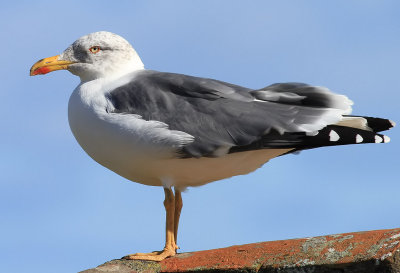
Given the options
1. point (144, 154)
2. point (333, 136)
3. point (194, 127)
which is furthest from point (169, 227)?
point (333, 136)

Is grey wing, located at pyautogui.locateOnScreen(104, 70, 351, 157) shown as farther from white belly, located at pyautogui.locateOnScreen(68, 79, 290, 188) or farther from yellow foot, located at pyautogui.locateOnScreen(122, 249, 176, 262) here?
→ yellow foot, located at pyautogui.locateOnScreen(122, 249, 176, 262)

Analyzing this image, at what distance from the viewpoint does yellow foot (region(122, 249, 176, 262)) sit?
6516 millimetres

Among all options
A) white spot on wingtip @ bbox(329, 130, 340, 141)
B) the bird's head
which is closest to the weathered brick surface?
white spot on wingtip @ bbox(329, 130, 340, 141)

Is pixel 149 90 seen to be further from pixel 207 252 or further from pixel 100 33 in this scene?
pixel 207 252

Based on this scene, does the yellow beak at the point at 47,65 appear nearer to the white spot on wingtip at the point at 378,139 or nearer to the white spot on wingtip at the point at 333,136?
the white spot on wingtip at the point at 333,136

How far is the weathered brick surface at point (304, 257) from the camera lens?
509 centimetres

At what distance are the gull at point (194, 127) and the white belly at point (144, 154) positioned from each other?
10mm

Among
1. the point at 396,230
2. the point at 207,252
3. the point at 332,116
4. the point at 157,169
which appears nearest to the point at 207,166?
the point at 157,169

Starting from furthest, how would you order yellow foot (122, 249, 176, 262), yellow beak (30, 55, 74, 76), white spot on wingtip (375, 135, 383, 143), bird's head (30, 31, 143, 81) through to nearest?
yellow beak (30, 55, 74, 76), bird's head (30, 31, 143, 81), white spot on wingtip (375, 135, 383, 143), yellow foot (122, 249, 176, 262)

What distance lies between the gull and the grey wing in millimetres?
10

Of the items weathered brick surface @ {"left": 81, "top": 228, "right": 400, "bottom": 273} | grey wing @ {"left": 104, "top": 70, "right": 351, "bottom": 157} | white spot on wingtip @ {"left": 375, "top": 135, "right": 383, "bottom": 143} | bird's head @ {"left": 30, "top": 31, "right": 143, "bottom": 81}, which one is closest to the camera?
weathered brick surface @ {"left": 81, "top": 228, "right": 400, "bottom": 273}

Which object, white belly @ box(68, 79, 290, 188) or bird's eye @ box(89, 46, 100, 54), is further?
bird's eye @ box(89, 46, 100, 54)

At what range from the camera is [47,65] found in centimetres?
783

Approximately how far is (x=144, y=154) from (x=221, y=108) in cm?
96
